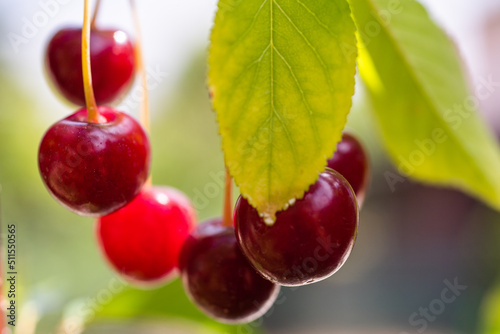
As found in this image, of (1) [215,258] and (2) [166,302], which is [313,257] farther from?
(2) [166,302]

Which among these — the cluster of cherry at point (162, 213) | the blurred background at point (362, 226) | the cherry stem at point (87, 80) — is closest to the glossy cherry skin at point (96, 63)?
the cluster of cherry at point (162, 213)

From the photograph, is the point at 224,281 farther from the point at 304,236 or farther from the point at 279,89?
the point at 279,89

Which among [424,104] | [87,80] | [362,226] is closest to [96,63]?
[87,80]

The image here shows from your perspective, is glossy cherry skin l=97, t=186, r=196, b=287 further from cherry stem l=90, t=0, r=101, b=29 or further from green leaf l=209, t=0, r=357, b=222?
green leaf l=209, t=0, r=357, b=222

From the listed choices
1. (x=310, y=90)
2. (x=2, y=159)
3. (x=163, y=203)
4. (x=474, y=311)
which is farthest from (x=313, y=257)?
(x=2, y=159)

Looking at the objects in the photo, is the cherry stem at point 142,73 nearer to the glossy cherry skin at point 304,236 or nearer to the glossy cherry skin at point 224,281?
the glossy cherry skin at point 224,281
